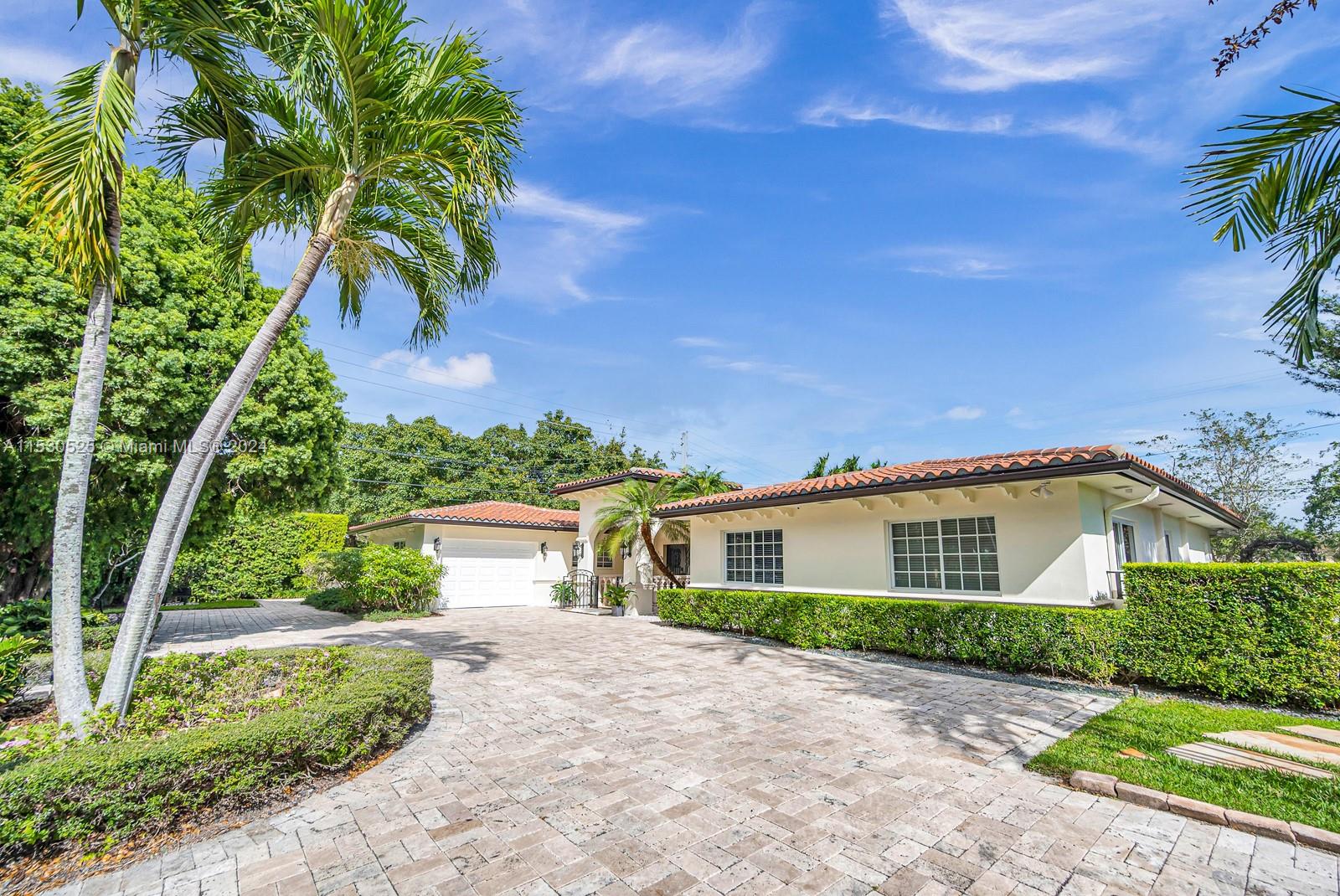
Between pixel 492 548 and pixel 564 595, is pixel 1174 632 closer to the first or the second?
pixel 564 595

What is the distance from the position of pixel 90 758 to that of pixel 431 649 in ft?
26.3

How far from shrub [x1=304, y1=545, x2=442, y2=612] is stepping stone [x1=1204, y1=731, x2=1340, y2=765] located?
57.6ft

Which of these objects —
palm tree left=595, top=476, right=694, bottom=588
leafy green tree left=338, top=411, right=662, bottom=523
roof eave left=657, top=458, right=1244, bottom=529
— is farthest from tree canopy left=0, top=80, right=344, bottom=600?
leafy green tree left=338, top=411, right=662, bottom=523

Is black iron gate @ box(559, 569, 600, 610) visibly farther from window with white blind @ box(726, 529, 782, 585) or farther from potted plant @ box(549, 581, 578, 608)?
window with white blind @ box(726, 529, 782, 585)

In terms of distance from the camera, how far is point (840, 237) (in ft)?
43.8

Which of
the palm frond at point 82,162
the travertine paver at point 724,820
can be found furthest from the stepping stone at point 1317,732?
the palm frond at point 82,162

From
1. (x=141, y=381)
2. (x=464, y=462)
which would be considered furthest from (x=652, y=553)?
(x=464, y=462)

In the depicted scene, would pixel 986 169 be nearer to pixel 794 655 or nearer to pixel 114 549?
pixel 794 655

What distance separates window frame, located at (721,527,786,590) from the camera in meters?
13.3

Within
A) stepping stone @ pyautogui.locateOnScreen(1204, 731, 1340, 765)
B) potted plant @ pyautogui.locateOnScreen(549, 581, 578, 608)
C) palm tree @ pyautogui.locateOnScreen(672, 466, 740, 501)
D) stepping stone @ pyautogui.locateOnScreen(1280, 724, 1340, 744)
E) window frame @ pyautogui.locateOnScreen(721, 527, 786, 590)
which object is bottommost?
potted plant @ pyautogui.locateOnScreen(549, 581, 578, 608)

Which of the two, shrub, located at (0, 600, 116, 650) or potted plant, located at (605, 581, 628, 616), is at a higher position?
shrub, located at (0, 600, 116, 650)

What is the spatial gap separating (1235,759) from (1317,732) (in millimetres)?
1931

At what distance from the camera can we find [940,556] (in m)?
10.7

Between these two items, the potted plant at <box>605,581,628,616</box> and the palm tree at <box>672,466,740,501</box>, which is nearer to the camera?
the palm tree at <box>672,466,740,501</box>
